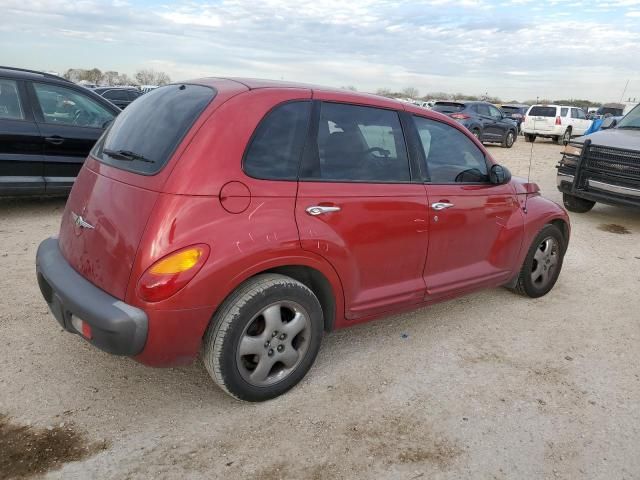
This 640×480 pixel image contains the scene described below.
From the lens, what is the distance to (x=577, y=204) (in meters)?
8.54

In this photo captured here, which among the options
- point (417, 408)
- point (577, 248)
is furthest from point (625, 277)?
point (417, 408)

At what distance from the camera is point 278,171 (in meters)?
2.78

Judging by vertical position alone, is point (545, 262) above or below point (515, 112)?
above

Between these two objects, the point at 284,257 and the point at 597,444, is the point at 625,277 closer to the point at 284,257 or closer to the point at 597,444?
the point at 597,444

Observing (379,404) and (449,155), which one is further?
(449,155)

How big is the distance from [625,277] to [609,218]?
3310mm

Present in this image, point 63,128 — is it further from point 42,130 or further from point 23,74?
point 23,74

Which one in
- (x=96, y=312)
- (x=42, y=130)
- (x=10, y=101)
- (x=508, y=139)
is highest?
(x=10, y=101)

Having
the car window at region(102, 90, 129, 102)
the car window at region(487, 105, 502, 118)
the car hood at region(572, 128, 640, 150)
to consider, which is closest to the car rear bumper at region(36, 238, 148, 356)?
the car hood at region(572, 128, 640, 150)

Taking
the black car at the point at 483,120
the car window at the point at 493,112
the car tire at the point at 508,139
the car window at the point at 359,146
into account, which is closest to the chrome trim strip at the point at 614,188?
the car window at the point at 359,146

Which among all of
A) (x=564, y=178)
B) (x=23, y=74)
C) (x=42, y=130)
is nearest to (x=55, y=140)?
(x=42, y=130)

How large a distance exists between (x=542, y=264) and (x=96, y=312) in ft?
12.1

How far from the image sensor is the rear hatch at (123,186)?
8.29 ft

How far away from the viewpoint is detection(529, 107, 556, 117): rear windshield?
23.4 meters
